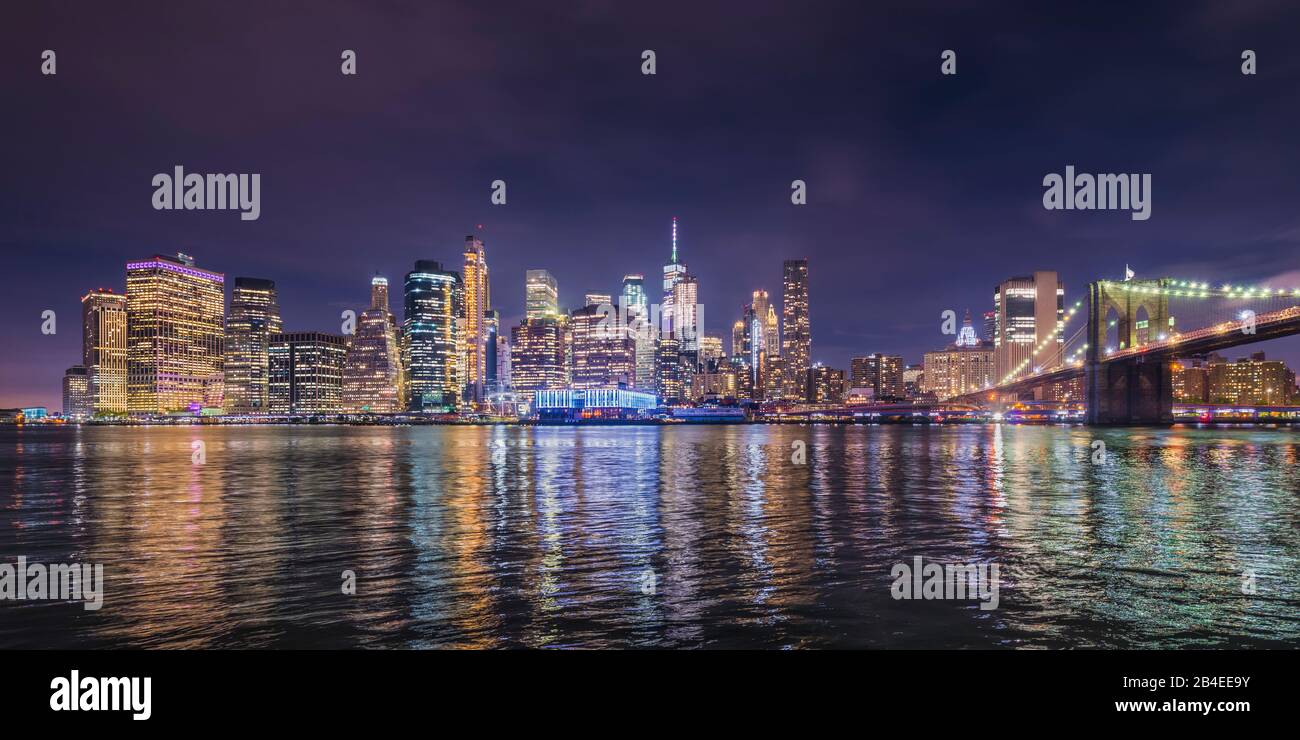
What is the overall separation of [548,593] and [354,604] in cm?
414

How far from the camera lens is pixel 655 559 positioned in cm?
2081

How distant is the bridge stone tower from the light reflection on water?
353 feet

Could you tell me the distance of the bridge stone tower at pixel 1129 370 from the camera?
14112 centimetres

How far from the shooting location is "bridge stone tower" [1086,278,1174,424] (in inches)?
5556

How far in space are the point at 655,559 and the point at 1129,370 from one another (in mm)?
153221

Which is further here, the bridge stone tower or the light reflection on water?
the bridge stone tower

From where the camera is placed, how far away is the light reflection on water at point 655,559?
1390cm

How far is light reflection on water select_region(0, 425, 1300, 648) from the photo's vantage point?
45.6 ft

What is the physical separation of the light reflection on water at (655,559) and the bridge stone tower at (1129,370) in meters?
108

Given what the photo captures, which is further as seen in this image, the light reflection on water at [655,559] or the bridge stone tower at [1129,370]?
the bridge stone tower at [1129,370]
